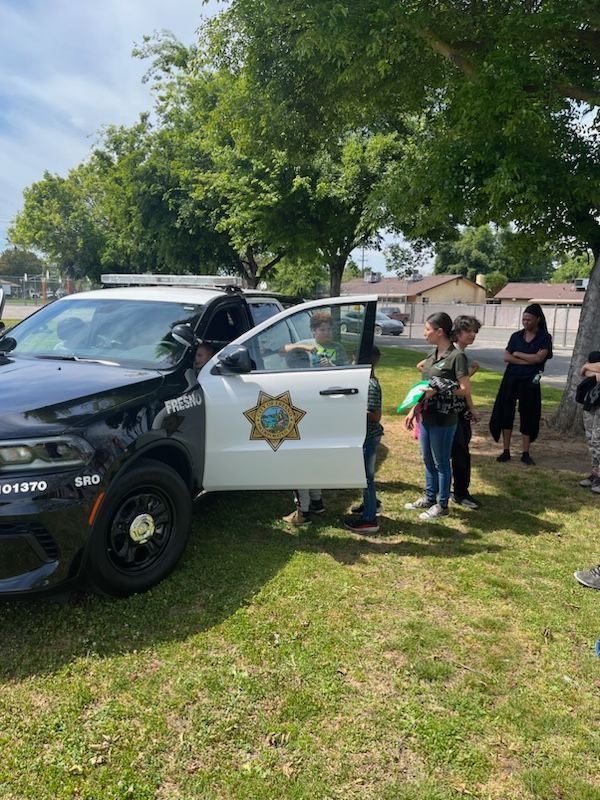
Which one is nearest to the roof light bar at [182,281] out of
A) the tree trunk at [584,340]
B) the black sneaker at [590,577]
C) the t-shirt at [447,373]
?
the t-shirt at [447,373]

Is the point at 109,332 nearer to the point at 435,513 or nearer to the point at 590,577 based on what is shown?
the point at 435,513

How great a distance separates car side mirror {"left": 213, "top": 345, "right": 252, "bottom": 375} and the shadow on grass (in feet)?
4.22

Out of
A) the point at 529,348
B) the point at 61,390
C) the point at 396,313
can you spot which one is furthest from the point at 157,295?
the point at 396,313

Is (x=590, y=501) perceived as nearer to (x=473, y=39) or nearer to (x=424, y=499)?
(x=424, y=499)

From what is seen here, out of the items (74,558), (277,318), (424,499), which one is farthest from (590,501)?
(74,558)

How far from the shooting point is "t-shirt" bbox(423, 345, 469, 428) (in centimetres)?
482

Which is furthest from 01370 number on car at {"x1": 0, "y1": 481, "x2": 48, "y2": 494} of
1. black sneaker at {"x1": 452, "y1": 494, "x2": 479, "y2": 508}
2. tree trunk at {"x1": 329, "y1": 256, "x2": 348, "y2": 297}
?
tree trunk at {"x1": 329, "y1": 256, "x2": 348, "y2": 297}

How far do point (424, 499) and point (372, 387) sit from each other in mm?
1537

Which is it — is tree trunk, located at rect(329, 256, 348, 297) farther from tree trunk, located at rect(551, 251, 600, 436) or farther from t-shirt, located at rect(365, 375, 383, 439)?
t-shirt, located at rect(365, 375, 383, 439)

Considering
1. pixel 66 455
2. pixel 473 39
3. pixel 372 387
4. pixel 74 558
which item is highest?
pixel 473 39

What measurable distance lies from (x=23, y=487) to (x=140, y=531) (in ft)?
2.62

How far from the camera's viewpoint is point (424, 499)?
5371mm

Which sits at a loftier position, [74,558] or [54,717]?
[74,558]

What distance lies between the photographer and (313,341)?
4453mm
